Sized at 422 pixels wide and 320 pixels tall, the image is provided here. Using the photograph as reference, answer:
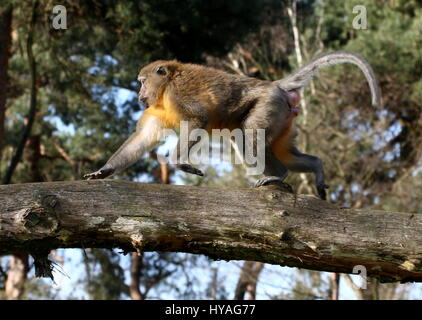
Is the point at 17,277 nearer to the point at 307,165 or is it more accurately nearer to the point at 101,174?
the point at 101,174

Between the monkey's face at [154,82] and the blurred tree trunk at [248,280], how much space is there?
35.6 ft

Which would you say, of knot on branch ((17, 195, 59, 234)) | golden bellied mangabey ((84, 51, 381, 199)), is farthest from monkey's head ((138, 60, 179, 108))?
knot on branch ((17, 195, 59, 234))

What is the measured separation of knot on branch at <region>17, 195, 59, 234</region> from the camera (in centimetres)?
482

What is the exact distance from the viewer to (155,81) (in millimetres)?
7613

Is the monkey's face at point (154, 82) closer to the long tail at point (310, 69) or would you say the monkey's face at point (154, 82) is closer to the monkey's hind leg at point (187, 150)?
the monkey's hind leg at point (187, 150)

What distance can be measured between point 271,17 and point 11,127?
974cm

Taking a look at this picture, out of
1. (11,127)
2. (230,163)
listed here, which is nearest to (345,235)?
(230,163)

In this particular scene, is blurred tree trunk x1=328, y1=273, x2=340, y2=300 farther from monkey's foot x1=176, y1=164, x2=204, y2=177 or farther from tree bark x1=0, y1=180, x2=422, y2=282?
tree bark x1=0, y1=180, x2=422, y2=282

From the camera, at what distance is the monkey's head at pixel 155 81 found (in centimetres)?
758

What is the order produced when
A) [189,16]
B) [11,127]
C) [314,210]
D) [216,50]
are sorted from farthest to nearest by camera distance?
[11,127] < [216,50] < [189,16] < [314,210]

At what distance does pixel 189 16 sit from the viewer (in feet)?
44.7

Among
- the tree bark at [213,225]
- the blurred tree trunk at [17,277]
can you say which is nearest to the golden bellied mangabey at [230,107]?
the tree bark at [213,225]
